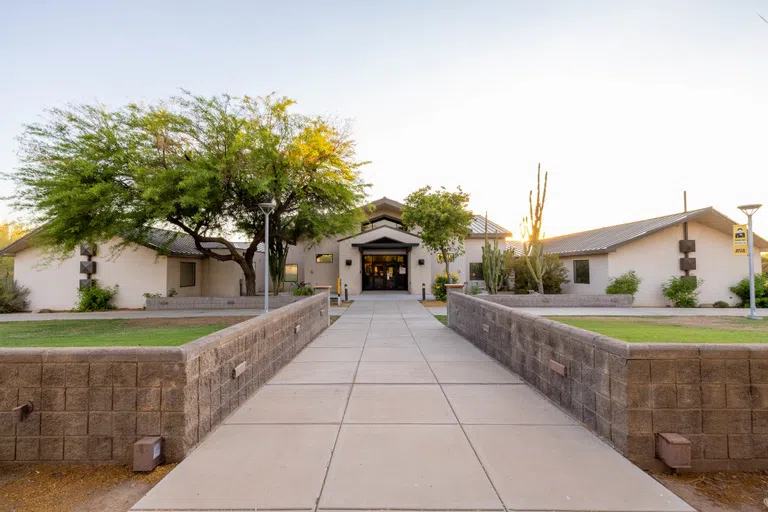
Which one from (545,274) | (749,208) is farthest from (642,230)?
(749,208)

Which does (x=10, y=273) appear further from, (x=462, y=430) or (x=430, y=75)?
(x=462, y=430)

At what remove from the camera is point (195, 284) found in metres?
23.7

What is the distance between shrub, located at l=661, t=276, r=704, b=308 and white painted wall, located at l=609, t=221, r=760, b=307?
455 mm

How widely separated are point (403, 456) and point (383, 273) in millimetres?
24332

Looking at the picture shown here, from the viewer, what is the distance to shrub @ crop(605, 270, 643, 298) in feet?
63.8

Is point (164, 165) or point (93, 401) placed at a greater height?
point (164, 165)

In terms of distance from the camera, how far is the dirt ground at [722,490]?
2.73 meters

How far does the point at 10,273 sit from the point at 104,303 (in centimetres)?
673

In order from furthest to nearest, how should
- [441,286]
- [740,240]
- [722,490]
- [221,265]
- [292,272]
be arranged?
[292,272] < [221,265] < [441,286] < [740,240] < [722,490]

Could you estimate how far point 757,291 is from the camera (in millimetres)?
18625

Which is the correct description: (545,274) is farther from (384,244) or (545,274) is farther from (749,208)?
(384,244)

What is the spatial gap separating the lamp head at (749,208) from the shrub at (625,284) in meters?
6.94

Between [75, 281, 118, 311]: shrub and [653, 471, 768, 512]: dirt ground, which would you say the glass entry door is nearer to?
[75, 281, 118, 311]: shrub

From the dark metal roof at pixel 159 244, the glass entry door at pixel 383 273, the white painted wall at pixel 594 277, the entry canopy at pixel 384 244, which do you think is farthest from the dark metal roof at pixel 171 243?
the white painted wall at pixel 594 277
